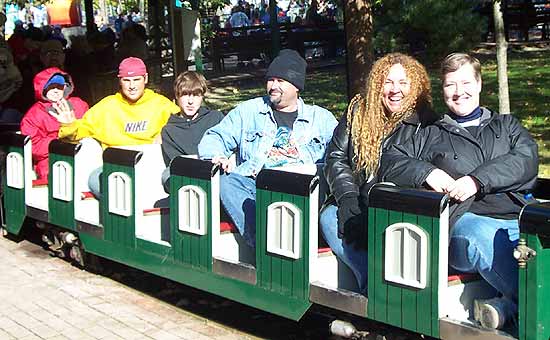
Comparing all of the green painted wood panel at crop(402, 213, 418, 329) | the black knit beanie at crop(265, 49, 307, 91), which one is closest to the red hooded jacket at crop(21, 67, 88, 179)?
the black knit beanie at crop(265, 49, 307, 91)

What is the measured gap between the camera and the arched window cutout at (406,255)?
397 centimetres

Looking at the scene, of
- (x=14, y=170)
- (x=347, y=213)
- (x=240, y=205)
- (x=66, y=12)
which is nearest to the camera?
(x=347, y=213)

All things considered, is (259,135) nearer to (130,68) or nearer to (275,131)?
(275,131)

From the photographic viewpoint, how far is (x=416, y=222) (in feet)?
13.1

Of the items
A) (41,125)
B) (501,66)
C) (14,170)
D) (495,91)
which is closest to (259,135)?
(41,125)

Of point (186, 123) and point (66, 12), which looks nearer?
point (186, 123)

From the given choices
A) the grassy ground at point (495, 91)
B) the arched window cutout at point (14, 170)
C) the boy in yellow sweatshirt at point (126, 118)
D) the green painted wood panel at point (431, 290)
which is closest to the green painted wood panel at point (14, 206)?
the arched window cutout at point (14, 170)

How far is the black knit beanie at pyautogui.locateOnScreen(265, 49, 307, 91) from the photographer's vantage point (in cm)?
545

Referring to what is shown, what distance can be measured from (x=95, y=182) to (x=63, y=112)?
684 mm

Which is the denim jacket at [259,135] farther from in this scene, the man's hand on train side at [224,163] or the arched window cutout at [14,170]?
the arched window cutout at [14,170]

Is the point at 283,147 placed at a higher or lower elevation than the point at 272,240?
higher

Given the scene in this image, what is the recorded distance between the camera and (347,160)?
490cm

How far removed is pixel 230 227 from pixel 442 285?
1.83 meters

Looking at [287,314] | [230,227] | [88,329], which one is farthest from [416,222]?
[88,329]
